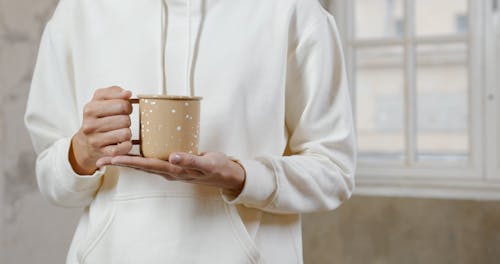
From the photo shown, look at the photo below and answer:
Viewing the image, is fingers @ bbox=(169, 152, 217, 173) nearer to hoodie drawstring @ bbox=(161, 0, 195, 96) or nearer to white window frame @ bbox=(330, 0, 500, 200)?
hoodie drawstring @ bbox=(161, 0, 195, 96)

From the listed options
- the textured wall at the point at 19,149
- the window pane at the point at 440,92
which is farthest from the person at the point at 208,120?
the window pane at the point at 440,92

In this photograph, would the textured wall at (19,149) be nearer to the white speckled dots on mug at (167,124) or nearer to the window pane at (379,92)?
the white speckled dots on mug at (167,124)

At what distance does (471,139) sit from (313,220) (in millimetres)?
718

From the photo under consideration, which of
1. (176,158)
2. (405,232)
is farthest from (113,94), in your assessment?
(405,232)

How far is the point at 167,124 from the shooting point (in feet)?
2.63

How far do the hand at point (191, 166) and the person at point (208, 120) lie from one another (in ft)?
0.09

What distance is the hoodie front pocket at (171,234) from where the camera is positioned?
35.6 inches

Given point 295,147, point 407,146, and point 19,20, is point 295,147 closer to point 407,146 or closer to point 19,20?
point 19,20

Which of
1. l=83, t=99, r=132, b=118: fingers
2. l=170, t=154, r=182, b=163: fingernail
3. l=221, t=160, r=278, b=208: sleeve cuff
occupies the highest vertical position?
l=83, t=99, r=132, b=118: fingers

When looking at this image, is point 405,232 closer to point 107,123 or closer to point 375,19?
point 375,19

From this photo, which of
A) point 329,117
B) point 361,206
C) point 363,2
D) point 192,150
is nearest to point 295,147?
point 329,117

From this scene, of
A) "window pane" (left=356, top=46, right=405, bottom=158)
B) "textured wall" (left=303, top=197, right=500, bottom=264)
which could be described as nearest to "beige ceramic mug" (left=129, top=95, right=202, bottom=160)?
"textured wall" (left=303, top=197, right=500, bottom=264)

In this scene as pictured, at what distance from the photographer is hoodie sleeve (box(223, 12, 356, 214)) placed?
→ 0.94m

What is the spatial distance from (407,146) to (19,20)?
1.66 metres
